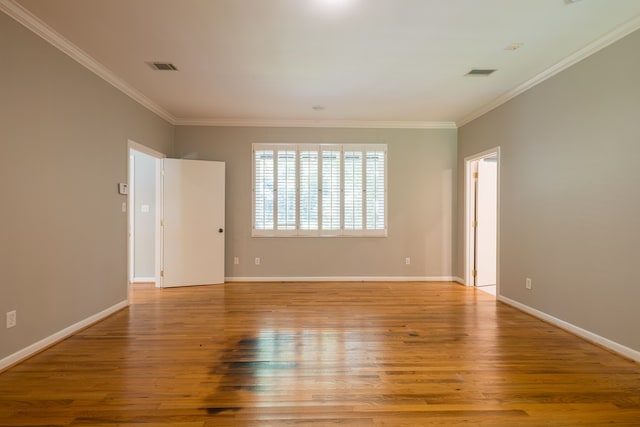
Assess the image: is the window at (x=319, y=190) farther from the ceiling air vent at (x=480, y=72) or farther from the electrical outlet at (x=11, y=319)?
the electrical outlet at (x=11, y=319)

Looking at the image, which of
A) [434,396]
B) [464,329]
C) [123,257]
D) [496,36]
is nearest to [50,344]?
[123,257]

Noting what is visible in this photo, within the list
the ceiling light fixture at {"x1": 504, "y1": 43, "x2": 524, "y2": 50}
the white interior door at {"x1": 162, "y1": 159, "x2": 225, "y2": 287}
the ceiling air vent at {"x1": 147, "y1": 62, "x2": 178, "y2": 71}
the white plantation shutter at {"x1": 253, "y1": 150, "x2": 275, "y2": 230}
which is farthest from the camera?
the white plantation shutter at {"x1": 253, "y1": 150, "x2": 275, "y2": 230}

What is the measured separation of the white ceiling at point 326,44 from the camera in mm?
2533

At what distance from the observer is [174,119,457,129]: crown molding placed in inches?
222

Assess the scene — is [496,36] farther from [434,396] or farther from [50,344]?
[50,344]

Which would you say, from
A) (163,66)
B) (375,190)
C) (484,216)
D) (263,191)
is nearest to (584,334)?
(484,216)

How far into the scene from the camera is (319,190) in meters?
5.74

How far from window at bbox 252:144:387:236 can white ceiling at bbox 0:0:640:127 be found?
1.17 m

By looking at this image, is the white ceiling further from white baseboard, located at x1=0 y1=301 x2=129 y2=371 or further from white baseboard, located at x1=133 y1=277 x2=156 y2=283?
white baseboard, located at x1=133 y1=277 x2=156 y2=283

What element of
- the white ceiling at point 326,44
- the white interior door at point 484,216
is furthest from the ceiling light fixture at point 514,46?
the white interior door at point 484,216

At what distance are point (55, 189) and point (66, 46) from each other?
1.37 meters

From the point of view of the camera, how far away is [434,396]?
2.14 metres

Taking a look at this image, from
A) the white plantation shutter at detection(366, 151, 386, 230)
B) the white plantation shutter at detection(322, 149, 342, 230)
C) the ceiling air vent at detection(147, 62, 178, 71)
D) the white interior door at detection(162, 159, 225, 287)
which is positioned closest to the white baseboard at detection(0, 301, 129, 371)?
the white interior door at detection(162, 159, 225, 287)

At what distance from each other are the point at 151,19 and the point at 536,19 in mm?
3196
